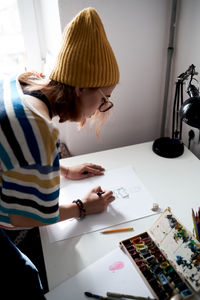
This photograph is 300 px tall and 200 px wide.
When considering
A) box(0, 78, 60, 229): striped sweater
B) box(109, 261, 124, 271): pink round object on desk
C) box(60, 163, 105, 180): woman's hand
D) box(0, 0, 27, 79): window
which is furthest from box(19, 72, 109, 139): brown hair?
box(0, 0, 27, 79): window

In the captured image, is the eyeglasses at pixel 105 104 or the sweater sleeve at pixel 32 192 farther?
the eyeglasses at pixel 105 104

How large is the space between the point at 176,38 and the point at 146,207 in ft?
2.88

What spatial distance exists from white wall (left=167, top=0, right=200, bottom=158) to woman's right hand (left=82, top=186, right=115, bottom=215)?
0.62 metres

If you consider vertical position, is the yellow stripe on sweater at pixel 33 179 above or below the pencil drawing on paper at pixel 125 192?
above

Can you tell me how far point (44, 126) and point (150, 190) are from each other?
569 mm

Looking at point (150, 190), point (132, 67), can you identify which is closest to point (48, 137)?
point (150, 190)

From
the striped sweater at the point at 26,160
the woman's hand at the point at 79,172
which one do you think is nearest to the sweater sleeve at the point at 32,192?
the striped sweater at the point at 26,160

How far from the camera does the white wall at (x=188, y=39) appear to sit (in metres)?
1.09

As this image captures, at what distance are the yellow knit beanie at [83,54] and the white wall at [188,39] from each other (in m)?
0.60

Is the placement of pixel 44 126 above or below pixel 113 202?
above

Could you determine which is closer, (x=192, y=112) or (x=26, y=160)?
(x=26, y=160)

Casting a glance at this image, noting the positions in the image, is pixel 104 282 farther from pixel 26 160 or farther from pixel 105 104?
pixel 105 104

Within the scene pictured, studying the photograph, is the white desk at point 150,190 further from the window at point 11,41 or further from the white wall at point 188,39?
the window at point 11,41

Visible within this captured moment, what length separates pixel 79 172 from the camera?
1.04 m
